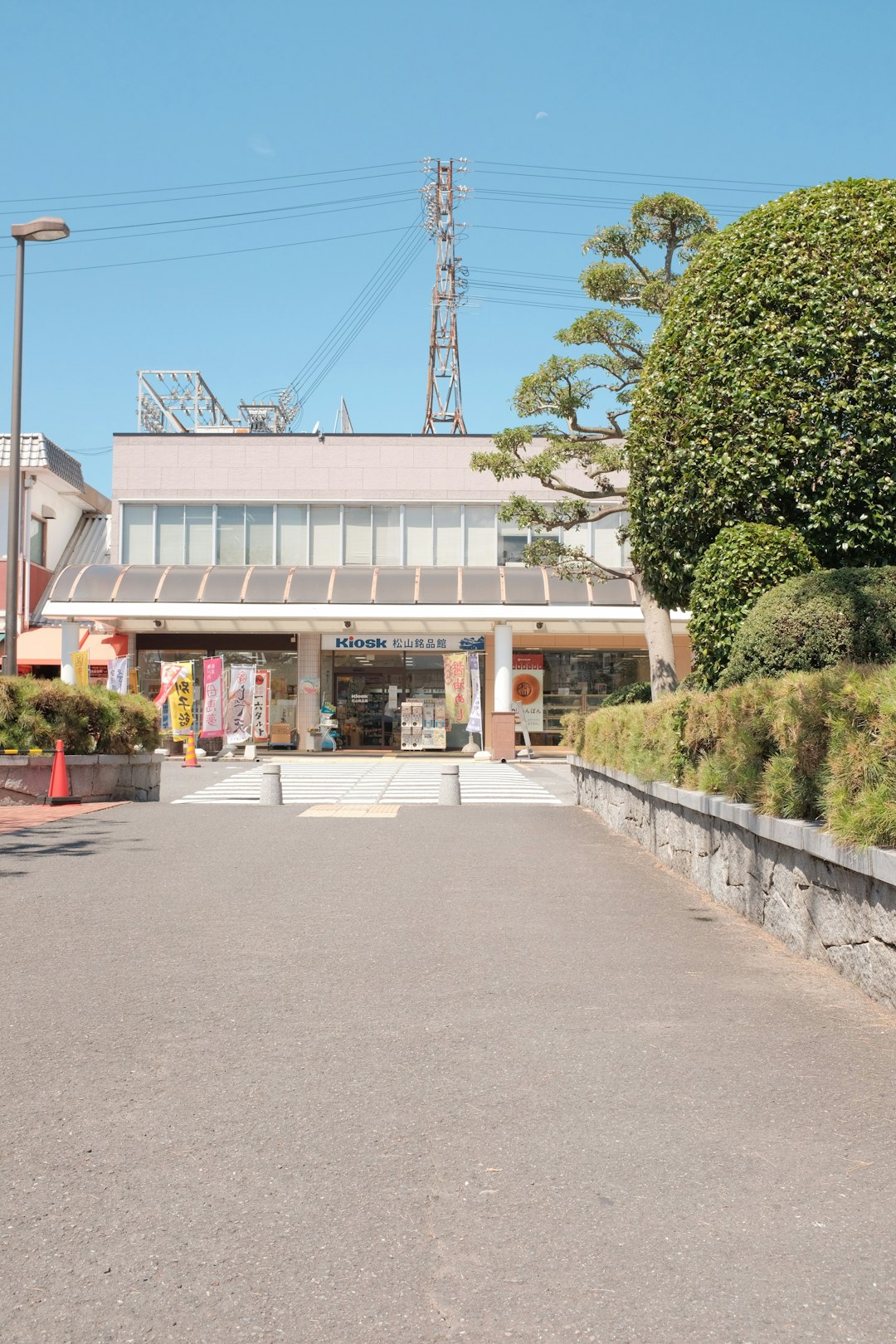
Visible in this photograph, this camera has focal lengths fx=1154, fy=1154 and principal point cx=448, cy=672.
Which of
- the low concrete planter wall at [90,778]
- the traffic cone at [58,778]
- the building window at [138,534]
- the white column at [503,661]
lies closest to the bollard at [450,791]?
the low concrete planter wall at [90,778]

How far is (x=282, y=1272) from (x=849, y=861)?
12.3ft

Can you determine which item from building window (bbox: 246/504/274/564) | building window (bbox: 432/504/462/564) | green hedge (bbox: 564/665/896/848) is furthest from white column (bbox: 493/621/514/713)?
green hedge (bbox: 564/665/896/848)

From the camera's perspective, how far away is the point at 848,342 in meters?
10.8

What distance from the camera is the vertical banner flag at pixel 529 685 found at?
115 feet

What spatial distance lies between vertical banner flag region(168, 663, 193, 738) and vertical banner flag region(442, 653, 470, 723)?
6942 millimetres

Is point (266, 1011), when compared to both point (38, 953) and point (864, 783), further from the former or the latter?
point (864, 783)

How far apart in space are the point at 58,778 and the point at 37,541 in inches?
934

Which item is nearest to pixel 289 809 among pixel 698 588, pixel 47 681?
pixel 47 681

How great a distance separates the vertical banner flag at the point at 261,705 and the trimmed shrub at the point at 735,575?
2045 cm

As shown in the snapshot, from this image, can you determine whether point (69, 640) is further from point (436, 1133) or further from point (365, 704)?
point (436, 1133)

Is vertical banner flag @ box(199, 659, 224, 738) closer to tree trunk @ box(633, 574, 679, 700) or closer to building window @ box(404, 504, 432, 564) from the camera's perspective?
building window @ box(404, 504, 432, 564)

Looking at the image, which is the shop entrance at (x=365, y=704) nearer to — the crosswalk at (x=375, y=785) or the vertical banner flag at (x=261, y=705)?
the vertical banner flag at (x=261, y=705)

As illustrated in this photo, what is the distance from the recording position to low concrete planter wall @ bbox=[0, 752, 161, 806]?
50.7ft

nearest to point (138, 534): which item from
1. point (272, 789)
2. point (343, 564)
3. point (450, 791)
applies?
point (343, 564)
